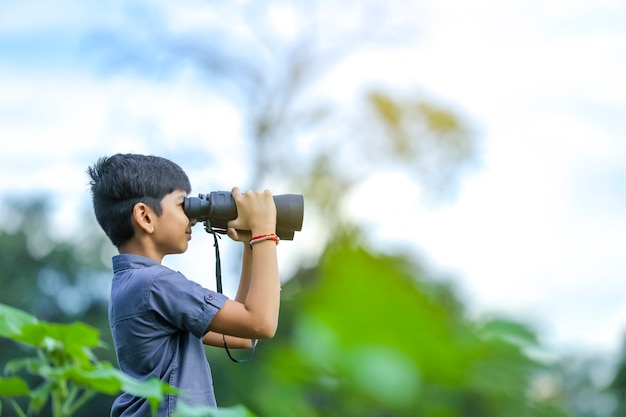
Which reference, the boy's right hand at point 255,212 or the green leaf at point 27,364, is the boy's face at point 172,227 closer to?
the boy's right hand at point 255,212

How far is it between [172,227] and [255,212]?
15 centimetres

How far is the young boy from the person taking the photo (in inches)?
53.0

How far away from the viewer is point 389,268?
44 cm

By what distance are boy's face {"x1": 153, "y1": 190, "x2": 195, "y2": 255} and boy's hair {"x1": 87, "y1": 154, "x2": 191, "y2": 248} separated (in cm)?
1

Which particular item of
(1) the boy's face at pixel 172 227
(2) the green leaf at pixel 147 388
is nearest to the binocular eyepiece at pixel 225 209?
(1) the boy's face at pixel 172 227

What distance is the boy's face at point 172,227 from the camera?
1.48 metres

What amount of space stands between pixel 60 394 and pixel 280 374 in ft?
0.83

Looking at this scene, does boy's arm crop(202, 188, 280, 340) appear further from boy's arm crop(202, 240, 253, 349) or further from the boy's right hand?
boy's arm crop(202, 240, 253, 349)

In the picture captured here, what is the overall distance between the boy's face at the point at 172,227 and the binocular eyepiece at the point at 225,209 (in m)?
0.02

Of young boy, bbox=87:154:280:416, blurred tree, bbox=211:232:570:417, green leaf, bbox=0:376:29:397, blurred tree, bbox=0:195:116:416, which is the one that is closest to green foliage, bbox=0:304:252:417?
green leaf, bbox=0:376:29:397

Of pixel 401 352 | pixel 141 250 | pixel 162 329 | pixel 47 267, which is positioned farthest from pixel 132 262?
pixel 47 267

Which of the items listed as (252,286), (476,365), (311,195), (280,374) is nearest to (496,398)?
(476,365)

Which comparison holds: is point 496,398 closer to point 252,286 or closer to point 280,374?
point 280,374

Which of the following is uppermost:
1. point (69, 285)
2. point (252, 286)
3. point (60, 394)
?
point (69, 285)
